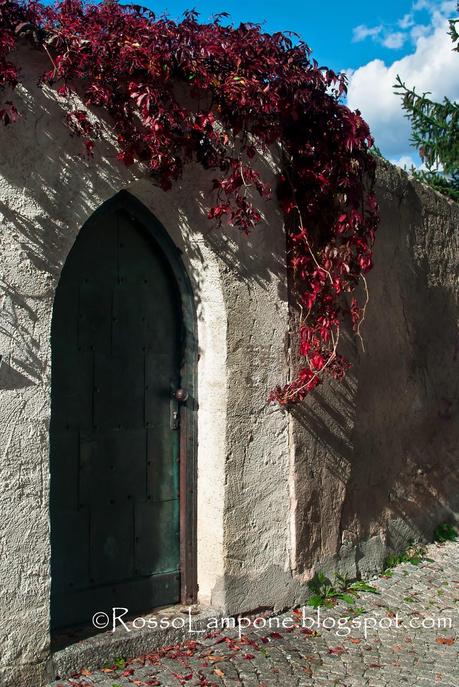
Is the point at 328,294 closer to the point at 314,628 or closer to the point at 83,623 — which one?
the point at 314,628

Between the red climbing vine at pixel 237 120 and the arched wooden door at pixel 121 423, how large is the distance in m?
0.44

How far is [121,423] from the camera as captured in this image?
3.90m

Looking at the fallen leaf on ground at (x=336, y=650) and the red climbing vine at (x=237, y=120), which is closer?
the red climbing vine at (x=237, y=120)

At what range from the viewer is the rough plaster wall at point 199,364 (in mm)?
3230

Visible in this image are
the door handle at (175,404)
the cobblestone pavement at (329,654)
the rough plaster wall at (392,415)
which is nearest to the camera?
the cobblestone pavement at (329,654)

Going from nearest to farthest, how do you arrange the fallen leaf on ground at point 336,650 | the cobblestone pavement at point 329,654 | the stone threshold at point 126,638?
the stone threshold at point 126,638
the cobblestone pavement at point 329,654
the fallen leaf on ground at point 336,650

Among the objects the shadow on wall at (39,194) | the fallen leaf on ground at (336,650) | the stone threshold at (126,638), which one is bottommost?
the fallen leaf on ground at (336,650)

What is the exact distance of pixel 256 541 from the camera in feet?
13.8

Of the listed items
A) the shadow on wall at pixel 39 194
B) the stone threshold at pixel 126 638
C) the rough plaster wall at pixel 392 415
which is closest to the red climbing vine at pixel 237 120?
the shadow on wall at pixel 39 194

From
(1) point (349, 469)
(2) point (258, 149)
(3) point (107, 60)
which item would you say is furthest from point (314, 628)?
(3) point (107, 60)

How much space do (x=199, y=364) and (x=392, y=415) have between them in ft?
6.02

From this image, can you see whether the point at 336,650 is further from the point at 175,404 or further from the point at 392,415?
the point at 392,415

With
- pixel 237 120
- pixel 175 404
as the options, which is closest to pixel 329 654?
pixel 175 404

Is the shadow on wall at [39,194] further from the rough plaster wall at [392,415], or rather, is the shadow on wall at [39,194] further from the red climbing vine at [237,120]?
the rough plaster wall at [392,415]
